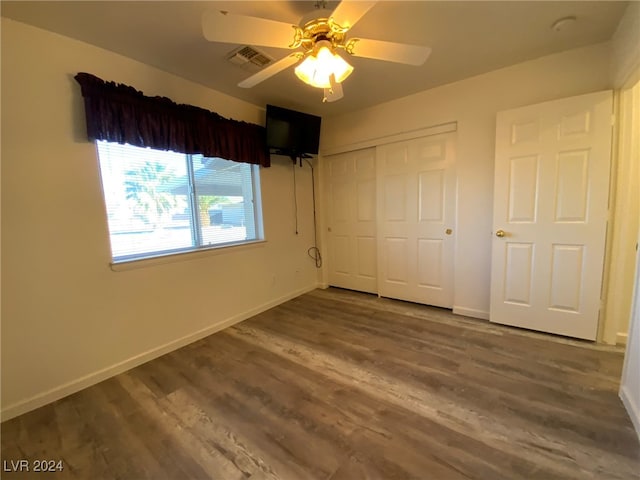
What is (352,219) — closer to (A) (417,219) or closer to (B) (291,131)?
(A) (417,219)

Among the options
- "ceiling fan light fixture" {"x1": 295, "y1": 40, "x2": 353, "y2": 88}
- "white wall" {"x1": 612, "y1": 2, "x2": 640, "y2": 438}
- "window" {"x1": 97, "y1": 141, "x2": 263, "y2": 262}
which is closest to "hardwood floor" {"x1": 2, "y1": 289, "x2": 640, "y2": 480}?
"white wall" {"x1": 612, "y1": 2, "x2": 640, "y2": 438}

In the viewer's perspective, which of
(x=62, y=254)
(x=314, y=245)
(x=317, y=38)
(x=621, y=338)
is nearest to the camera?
(x=317, y=38)

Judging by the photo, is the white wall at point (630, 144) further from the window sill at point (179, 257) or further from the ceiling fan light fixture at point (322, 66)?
the window sill at point (179, 257)

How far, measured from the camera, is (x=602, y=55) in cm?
213

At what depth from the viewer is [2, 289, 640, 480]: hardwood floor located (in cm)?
130

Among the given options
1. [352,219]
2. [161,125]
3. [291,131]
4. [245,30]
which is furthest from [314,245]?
[245,30]

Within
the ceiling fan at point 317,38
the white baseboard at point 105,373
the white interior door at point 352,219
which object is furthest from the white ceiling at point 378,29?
Answer: the white baseboard at point 105,373

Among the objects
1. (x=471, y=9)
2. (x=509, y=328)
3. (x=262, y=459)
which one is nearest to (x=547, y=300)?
(x=509, y=328)

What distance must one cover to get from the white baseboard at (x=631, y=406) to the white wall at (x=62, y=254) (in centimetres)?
317

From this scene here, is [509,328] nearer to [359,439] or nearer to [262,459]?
[359,439]

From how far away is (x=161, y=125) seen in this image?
7.47ft

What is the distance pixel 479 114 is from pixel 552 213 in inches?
45.5

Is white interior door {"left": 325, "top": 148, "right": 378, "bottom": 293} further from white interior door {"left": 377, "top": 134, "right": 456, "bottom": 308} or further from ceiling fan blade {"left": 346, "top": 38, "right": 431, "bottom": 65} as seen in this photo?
ceiling fan blade {"left": 346, "top": 38, "right": 431, "bottom": 65}

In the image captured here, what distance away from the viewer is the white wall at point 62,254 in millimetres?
1689
